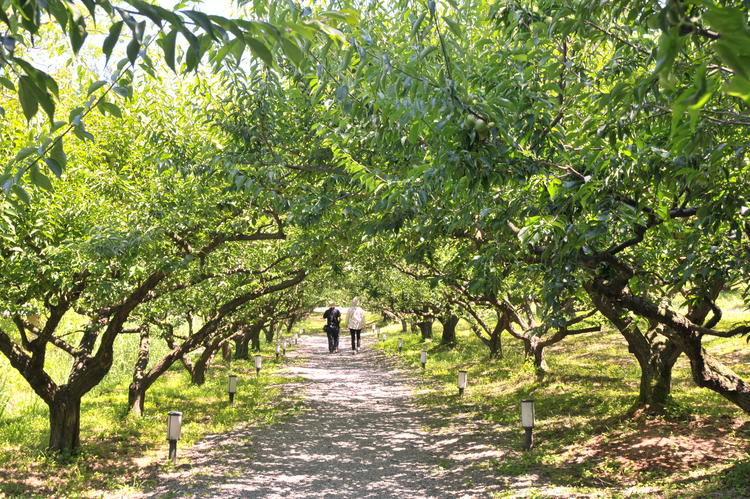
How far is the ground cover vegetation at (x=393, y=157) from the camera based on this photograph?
216 cm

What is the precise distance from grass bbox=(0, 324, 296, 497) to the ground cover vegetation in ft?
1.82

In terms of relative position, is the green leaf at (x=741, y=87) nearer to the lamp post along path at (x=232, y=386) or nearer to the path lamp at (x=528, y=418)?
the path lamp at (x=528, y=418)

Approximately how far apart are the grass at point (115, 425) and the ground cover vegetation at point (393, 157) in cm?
55

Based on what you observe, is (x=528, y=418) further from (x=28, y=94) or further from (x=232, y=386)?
(x=28, y=94)

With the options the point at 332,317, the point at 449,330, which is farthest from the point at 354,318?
the point at 449,330

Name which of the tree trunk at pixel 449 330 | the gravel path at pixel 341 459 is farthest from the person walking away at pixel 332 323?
the gravel path at pixel 341 459

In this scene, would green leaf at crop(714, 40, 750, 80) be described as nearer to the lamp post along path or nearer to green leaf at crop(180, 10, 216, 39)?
Result: green leaf at crop(180, 10, 216, 39)

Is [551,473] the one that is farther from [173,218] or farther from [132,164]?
[132,164]

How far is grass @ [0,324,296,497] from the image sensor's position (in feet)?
25.4

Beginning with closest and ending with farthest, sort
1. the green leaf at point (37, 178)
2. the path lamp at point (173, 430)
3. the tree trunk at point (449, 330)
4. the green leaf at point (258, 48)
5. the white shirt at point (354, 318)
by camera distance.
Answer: the green leaf at point (258, 48)
the green leaf at point (37, 178)
the path lamp at point (173, 430)
the white shirt at point (354, 318)
the tree trunk at point (449, 330)

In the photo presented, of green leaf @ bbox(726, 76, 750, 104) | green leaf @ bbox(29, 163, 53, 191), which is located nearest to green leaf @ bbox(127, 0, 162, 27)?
green leaf @ bbox(29, 163, 53, 191)

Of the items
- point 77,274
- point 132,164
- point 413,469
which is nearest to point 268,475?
point 413,469

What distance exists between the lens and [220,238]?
8.41m

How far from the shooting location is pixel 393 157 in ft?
18.8
